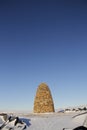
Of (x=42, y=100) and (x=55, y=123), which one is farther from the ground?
(x=42, y=100)

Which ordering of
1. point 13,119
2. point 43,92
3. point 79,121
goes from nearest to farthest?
point 79,121, point 13,119, point 43,92

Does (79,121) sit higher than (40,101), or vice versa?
(40,101)

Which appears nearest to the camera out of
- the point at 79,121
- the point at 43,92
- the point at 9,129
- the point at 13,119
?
the point at 79,121

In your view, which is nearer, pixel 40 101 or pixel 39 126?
pixel 39 126

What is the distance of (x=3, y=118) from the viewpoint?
5.25 metres

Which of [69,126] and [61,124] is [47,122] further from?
[69,126]

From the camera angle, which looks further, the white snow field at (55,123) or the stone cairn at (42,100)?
the stone cairn at (42,100)

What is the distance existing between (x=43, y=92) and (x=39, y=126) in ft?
159

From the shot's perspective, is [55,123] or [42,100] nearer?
[55,123]

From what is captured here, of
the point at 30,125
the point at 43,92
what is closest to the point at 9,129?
the point at 30,125

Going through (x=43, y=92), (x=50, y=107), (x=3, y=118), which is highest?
(x=43, y=92)

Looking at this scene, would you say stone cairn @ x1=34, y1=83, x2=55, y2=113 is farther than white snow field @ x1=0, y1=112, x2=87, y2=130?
Yes

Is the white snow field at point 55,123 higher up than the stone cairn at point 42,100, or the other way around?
the stone cairn at point 42,100

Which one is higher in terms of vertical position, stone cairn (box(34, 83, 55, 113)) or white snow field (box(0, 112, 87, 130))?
stone cairn (box(34, 83, 55, 113))
